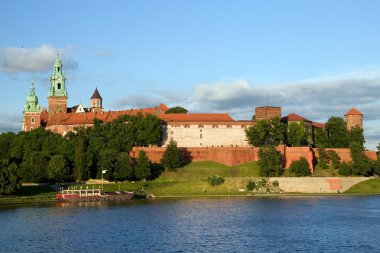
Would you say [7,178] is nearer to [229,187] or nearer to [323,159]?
[229,187]

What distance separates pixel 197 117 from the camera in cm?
10256

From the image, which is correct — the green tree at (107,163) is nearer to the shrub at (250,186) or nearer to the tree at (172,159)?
the tree at (172,159)

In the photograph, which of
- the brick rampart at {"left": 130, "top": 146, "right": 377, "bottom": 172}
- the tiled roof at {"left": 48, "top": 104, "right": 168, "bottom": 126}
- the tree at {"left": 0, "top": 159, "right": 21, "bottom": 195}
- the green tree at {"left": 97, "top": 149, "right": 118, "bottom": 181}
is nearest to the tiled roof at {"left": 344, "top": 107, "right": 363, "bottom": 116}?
the brick rampart at {"left": 130, "top": 146, "right": 377, "bottom": 172}

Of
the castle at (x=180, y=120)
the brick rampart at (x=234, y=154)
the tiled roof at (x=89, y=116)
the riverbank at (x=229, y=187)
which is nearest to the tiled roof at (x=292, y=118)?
the castle at (x=180, y=120)

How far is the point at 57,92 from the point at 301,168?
55.5 m

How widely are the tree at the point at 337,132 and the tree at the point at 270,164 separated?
19706 mm

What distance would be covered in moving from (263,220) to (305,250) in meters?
12.1

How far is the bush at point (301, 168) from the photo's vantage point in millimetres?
80062

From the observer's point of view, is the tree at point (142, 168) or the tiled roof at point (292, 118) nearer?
the tree at point (142, 168)

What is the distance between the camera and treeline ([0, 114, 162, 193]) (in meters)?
72.2

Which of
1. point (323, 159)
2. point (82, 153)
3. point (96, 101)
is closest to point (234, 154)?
point (323, 159)

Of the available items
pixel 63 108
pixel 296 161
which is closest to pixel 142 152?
pixel 296 161

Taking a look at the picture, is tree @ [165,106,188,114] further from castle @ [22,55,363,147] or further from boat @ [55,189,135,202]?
boat @ [55,189,135,202]

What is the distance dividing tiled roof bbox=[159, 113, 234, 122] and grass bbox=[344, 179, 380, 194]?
3209cm
